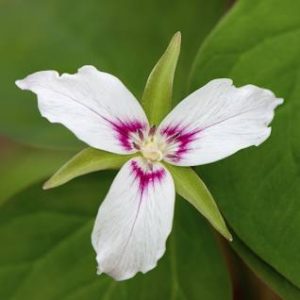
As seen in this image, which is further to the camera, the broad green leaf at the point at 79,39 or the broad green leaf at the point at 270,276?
the broad green leaf at the point at 79,39

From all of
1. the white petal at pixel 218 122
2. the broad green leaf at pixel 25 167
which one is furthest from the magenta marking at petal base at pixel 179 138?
the broad green leaf at pixel 25 167

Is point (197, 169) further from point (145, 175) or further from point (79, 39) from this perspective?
point (79, 39)

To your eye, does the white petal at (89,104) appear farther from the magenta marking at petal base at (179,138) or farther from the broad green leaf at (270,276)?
the broad green leaf at (270,276)

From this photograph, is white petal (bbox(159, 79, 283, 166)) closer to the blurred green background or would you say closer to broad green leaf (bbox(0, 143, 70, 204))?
the blurred green background

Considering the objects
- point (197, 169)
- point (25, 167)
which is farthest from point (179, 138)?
point (25, 167)

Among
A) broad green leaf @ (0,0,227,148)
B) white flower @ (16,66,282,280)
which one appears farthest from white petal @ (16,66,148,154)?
broad green leaf @ (0,0,227,148)

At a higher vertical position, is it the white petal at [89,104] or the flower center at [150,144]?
the white petal at [89,104]
